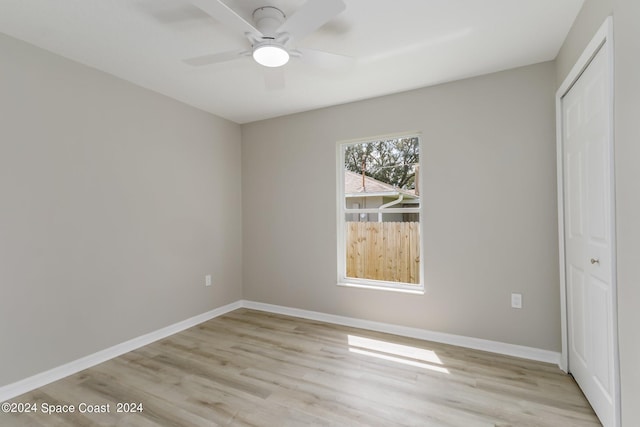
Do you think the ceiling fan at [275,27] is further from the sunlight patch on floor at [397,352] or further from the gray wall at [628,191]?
the sunlight patch on floor at [397,352]

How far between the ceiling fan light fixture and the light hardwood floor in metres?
2.25

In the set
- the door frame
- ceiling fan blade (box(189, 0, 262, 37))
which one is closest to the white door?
the door frame

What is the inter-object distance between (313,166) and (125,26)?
6.98 ft

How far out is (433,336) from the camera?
2902 mm

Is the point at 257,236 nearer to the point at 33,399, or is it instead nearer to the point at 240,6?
the point at 33,399

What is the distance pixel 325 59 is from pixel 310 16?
0.52m

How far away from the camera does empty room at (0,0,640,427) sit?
1.79 m

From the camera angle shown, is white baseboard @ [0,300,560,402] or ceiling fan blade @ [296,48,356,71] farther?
white baseboard @ [0,300,560,402]

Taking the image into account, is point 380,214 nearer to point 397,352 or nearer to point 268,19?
point 397,352

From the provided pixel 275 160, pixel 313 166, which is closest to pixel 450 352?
pixel 313 166

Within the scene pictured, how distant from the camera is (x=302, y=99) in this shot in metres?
3.26

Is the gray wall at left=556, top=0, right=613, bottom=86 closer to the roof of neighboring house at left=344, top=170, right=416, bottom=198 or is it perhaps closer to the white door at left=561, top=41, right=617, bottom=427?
the white door at left=561, top=41, right=617, bottom=427

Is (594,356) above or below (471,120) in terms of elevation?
below

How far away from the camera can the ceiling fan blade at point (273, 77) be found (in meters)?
2.12
